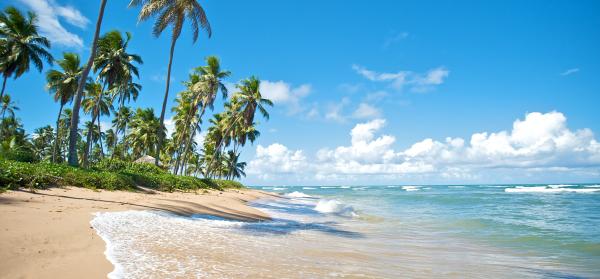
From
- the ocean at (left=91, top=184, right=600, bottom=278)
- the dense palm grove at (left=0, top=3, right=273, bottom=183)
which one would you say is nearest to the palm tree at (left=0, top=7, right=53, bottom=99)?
the dense palm grove at (left=0, top=3, right=273, bottom=183)

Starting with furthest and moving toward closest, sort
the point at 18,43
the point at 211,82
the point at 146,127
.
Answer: the point at 146,127, the point at 211,82, the point at 18,43

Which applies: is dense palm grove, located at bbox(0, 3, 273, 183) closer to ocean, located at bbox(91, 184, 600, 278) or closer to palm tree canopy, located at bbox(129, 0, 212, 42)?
palm tree canopy, located at bbox(129, 0, 212, 42)

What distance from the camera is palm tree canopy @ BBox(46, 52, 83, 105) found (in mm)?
28812

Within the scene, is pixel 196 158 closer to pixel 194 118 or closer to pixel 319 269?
pixel 194 118

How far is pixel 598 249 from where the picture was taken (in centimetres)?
975

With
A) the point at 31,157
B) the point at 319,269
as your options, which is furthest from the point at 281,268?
the point at 31,157

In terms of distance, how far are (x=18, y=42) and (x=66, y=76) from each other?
4.59m

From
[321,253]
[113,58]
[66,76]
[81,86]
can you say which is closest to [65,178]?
[81,86]

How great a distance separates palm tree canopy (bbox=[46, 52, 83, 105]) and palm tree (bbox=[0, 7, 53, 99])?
9.13 ft

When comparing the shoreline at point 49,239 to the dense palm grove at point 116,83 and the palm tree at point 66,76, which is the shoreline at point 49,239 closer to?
the dense palm grove at point 116,83

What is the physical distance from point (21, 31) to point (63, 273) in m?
29.0

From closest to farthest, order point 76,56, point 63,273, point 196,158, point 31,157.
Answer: point 63,273
point 31,157
point 76,56
point 196,158

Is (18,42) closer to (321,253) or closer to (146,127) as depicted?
(146,127)

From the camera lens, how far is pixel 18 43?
24828mm
